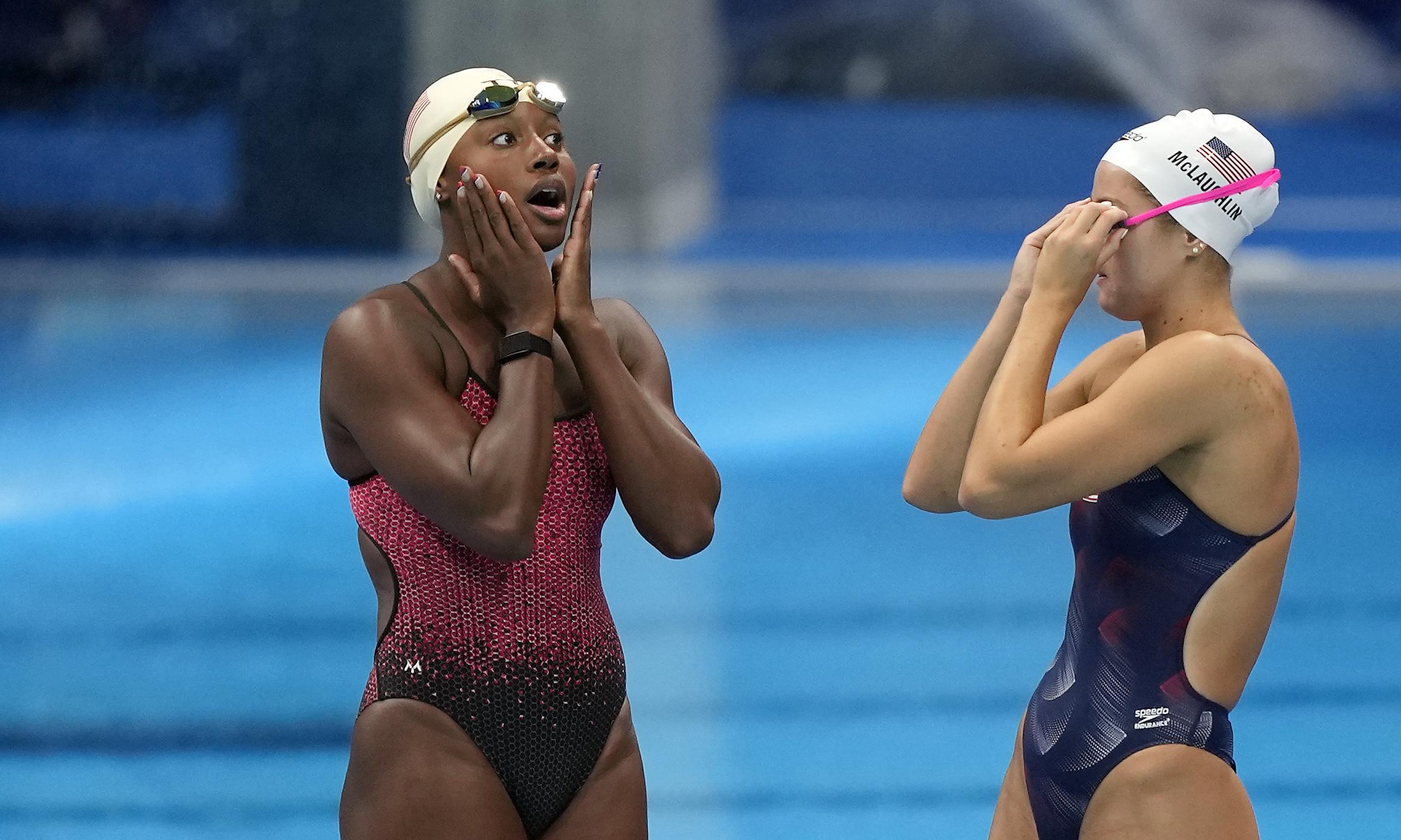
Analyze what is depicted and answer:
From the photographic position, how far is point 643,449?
225 cm

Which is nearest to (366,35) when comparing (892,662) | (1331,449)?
(1331,449)

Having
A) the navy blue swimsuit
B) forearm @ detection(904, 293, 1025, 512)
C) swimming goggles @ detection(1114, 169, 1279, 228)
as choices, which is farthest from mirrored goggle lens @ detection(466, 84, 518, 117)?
the navy blue swimsuit

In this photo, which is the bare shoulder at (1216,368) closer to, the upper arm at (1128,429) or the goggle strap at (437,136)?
the upper arm at (1128,429)

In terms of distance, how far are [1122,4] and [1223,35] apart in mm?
1792

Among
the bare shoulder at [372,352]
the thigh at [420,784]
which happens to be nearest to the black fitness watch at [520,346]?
the bare shoulder at [372,352]

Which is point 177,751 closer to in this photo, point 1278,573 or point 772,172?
point 1278,573

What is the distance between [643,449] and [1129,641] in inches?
29.1

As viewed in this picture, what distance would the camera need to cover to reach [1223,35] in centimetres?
2386

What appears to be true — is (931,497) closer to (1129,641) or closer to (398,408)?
(1129,641)

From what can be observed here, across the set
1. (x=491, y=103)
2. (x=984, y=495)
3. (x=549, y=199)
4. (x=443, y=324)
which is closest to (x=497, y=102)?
(x=491, y=103)

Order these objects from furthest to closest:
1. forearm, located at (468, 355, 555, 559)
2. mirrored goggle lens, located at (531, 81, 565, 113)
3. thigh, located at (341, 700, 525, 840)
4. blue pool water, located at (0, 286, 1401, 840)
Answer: blue pool water, located at (0, 286, 1401, 840) < mirrored goggle lens, located at (531, 81, 565, 113) < thigh, located at (341, 700, 525, 840) < forearm, located at (468, 355, 555, 559)

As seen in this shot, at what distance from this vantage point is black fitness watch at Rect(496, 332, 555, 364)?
2.19 metres

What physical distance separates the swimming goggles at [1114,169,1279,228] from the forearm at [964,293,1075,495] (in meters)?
0.15

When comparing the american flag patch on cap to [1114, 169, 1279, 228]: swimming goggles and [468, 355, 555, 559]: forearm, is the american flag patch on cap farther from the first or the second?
[468, 355, 555, 559]: forearm
